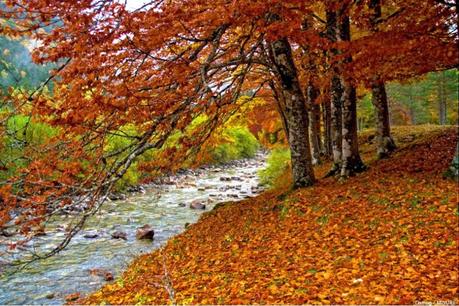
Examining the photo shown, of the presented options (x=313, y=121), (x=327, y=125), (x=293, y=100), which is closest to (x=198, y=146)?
(x=293, y=100)

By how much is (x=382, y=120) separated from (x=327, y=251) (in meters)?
8.58

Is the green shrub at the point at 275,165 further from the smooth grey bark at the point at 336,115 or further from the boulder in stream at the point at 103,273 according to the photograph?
the boulder in stream at the point at 103,273

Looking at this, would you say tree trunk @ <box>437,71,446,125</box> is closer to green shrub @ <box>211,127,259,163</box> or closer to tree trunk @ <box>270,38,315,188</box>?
green shrub @ <box>211,127,259,163</box>

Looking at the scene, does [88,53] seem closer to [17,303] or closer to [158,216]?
[17,303]

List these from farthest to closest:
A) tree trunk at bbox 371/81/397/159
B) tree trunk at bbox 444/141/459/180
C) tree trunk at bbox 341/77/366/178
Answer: tree trunk at bbox 371/81/397/159 → tree trunk at bbox 341/77/366/178 → tree trunk at bbox 444/141/459/180

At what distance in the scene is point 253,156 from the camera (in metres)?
52.3

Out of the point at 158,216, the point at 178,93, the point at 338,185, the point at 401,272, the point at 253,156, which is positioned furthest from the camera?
the point at 253,156

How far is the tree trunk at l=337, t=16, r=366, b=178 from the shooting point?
37.2ft

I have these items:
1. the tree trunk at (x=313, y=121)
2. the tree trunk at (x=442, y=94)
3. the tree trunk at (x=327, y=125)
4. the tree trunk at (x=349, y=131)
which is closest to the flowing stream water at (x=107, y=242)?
the tree trunk at (x=327, y=125)

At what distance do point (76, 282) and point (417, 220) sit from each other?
791 centimetres

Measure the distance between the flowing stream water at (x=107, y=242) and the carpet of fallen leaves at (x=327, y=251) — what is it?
5.28 ft

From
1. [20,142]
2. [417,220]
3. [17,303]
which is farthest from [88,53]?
[417,220]

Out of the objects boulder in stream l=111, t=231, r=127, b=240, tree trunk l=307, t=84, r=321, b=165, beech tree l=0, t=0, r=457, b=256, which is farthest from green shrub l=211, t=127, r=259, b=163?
beech tree l=0, t=0, r=457, b=256

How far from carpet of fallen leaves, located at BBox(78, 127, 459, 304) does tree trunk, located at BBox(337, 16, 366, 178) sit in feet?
2.28
